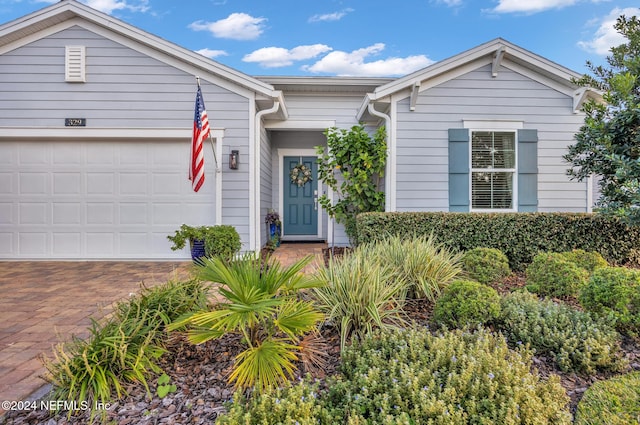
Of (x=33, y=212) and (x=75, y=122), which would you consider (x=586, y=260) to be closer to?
(x=75, y=122)

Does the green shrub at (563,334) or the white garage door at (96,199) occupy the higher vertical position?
the white garage door at (96,199)

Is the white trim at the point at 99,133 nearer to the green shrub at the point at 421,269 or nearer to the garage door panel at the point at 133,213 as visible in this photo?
the garage door panel at the point at 133,213

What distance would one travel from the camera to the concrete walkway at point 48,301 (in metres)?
2.33

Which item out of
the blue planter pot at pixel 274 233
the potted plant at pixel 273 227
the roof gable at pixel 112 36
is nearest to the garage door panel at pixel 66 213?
the roof gable at pixel 112 36

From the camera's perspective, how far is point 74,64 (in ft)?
19.4

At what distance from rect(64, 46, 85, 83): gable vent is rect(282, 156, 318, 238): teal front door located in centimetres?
420

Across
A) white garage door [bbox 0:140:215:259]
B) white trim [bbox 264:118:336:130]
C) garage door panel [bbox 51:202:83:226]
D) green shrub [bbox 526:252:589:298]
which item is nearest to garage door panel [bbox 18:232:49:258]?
white garage door [bbox 0:140:215:259]

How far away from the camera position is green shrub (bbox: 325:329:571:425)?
1.57 meters

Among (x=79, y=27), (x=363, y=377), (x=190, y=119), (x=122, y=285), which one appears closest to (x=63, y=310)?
(x=122, y=285)

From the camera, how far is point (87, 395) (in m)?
1.86

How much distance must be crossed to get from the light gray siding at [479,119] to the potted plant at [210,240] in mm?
2877

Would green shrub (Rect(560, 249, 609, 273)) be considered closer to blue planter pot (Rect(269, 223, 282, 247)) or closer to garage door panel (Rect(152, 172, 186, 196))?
blue planter pot (Rect(269, 223, 282, 247))

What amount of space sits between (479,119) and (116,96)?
6.24 meters

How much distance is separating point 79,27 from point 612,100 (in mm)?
7827
